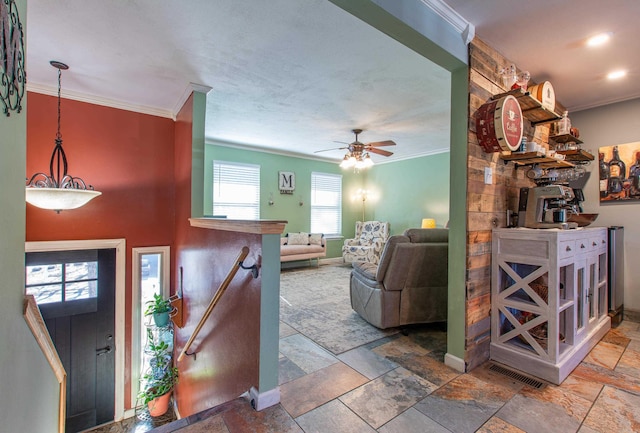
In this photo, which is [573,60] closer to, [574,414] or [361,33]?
[361,33]

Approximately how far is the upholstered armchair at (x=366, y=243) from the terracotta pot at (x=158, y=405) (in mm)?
4156

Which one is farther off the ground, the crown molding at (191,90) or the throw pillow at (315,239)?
the crown molding at (191,90)

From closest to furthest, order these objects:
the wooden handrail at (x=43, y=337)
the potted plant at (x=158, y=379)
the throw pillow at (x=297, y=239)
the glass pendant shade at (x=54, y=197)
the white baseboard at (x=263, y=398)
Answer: the wooden handrail at (x=43, y=337)
the white baseboard at (x=263, y=398)
the glass pendant shade at (x=54, y=197)
the potted plant at (x=158, y=379)
the throw pillow at (x=297, y=239)

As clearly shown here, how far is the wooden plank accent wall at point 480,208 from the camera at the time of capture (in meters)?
2.09

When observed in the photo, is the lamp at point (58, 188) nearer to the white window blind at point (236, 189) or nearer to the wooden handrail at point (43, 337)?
the wooden handrail at point (43, 337)

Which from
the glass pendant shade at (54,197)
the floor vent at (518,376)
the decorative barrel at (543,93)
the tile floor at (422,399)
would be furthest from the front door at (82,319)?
the decorative barrel at (543,93)

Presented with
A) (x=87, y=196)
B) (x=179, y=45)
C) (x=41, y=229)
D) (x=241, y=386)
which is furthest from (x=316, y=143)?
(x=241, y=386)

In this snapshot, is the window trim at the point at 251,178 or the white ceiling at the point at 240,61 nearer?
the white ceiling at the point at 240,61

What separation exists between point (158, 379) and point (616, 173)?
5.86m

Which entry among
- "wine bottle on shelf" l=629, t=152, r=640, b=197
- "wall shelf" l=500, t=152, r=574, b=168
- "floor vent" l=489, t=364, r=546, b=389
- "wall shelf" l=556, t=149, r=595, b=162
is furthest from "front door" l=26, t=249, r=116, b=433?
"wine bottle on shelf" l=629, t=152, r=640, b=197

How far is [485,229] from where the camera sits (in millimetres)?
2215

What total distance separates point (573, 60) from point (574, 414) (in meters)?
2.67

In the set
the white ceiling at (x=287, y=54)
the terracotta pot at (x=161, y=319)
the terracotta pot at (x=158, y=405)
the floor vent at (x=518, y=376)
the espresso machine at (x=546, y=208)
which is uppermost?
the white ceiling at (x=287, y=54)

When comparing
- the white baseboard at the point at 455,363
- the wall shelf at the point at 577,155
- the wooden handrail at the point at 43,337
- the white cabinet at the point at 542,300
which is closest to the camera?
the wooden handrail at the point at 43,337
